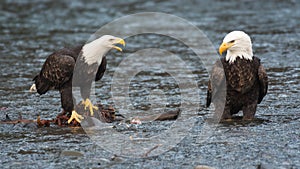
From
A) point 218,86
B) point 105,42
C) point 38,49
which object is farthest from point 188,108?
point 38,49

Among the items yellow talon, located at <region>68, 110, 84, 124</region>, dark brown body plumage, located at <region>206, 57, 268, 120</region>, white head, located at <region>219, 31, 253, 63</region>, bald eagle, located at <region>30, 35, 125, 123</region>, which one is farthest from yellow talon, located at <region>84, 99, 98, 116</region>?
white head, located at <region>219, 31, 253, 63</region>

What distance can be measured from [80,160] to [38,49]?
7.25 m

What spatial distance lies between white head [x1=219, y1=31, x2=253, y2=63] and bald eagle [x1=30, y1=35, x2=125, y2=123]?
3.70 feet

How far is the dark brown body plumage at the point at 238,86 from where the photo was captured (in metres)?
7.00

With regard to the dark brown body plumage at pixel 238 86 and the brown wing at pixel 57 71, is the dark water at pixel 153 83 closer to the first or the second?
the dark brown body plumage at pixel 238 86

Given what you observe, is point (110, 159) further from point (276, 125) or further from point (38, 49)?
point (38, 49)

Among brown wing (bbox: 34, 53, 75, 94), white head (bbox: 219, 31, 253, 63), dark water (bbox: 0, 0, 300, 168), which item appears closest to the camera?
dark water (bbox: 0, 0, 300, 168)

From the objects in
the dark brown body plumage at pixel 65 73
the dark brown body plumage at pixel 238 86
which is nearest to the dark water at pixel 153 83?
the dark brown body plumage at pixel 238 86

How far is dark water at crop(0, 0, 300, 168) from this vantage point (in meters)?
5.89

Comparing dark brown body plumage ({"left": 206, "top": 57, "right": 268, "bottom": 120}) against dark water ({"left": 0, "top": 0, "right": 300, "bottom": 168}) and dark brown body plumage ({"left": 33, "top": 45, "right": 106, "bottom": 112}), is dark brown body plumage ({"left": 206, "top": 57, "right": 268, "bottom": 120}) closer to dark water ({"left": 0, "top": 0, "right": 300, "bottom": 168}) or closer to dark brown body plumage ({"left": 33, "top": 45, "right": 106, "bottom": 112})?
dark water ({"left": 0, "top": 0, "right": 300, "bottom": 168})

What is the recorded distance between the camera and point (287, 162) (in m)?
5.62

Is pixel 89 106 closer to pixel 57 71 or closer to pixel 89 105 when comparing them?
pixel 89 105

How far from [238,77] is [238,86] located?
0.35ft

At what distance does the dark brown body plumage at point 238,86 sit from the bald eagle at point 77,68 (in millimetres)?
1110
